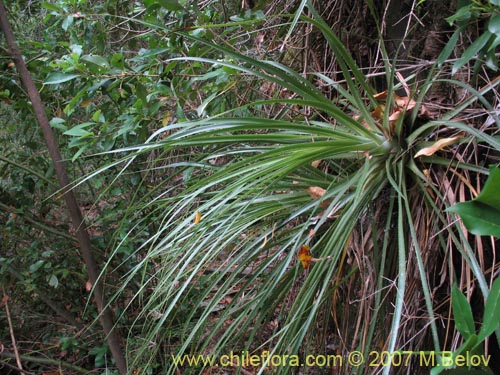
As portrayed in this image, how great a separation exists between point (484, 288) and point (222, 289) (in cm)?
52

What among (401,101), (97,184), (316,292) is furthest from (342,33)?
(97,184)

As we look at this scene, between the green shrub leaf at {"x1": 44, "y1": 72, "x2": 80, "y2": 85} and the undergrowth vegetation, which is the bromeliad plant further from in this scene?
the green shrub leaf at {"x1": 44, "y1": 72, "x2": 80, "y2": 85}

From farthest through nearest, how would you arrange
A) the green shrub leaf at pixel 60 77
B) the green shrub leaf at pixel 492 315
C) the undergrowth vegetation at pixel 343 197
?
the green shrub leaf at pixel 60 77, the undergrowth vegetation at pixel 343 197, the green shrub leaf at pixel 492 315

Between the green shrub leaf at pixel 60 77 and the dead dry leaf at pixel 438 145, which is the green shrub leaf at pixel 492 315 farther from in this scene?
the green shrub leaf at pixel 60 77

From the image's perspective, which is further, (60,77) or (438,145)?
(60,77)

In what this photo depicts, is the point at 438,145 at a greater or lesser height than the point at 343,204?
greater

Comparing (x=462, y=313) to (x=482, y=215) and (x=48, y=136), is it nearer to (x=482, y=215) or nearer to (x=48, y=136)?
(x=482, y=215)

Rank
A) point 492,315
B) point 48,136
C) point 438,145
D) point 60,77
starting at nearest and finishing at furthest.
→ point 492,315
point 438,145
point 60,77
point 48,136

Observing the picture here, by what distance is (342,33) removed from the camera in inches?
57.4

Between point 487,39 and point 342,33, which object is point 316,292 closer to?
point 487,39

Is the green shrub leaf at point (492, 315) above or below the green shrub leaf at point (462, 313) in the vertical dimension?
above

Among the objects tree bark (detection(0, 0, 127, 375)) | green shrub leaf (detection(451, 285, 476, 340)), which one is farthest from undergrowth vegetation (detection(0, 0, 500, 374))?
tree bark (detection(0, 0, 127, 375))

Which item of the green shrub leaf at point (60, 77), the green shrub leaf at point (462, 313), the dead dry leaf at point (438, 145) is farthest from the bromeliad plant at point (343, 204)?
the green shrub leaf at point (60, 77)

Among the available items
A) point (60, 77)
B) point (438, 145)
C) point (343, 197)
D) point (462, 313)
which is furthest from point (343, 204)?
point (60, 77)
